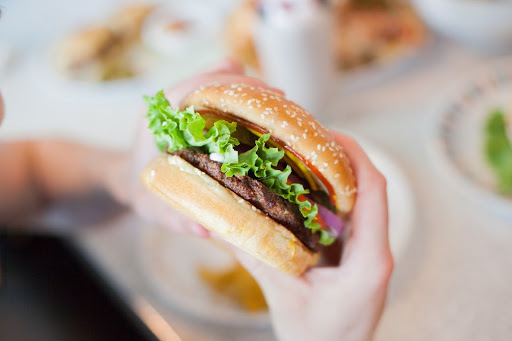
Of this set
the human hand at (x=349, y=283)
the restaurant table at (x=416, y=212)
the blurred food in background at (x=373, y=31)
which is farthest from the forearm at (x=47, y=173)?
the blurred food in background at (x=373, y=31)

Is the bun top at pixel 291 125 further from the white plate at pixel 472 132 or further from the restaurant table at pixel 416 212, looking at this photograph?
the white plate at pixel 472 132

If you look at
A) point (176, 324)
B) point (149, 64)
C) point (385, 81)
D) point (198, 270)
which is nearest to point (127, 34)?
point (149, 64)

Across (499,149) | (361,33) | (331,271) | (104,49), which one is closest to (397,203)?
(499,149)

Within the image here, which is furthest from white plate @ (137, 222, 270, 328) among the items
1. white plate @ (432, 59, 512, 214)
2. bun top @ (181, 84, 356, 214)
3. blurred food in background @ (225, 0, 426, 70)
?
blurred food in background @ (225, 0, 426, 70)

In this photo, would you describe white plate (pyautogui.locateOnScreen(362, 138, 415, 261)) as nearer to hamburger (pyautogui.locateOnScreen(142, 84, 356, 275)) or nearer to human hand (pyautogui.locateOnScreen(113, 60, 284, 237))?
hamburger (pyautogui.locateOnScreen(142, 84, 356, 275))

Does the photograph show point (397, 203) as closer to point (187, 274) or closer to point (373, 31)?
point (187, 274)
